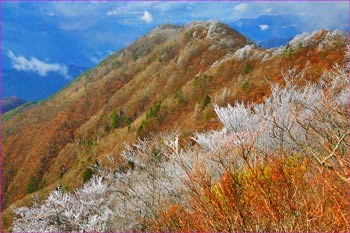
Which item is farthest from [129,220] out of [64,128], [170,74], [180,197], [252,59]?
[64,128]

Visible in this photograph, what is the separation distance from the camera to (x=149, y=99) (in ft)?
402

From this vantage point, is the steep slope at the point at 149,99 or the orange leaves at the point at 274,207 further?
the steep slope at the point at 149,99

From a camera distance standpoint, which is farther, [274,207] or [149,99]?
[149,99]

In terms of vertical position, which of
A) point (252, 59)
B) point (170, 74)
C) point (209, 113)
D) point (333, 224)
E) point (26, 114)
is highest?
point (26, 114)

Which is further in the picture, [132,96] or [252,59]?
[132,96]

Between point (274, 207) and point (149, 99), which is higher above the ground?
point (149, 99)

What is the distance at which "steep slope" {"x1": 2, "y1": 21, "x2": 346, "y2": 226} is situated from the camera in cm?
7369

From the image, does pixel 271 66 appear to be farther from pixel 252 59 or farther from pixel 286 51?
pixel 252 59

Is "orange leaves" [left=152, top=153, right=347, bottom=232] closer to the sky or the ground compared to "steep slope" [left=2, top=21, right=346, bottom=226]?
closer to the ground

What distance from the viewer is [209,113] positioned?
2822 inches

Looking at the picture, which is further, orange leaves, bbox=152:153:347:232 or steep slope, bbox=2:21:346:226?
steep slope, bbox=2:21:346:226

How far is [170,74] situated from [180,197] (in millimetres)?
106343

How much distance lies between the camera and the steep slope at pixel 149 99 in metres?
73.7

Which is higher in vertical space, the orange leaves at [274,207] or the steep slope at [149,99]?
the steep slope at [149,99]
